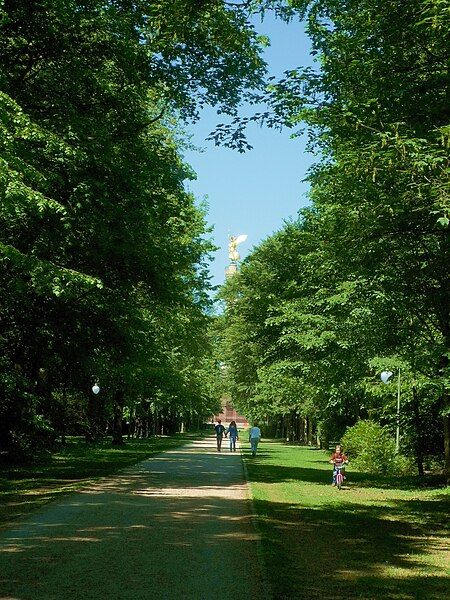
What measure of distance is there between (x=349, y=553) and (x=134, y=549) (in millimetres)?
2733

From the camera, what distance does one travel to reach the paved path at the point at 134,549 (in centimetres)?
718

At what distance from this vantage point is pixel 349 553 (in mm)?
9844

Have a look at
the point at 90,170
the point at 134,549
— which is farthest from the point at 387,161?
the point at 90,170

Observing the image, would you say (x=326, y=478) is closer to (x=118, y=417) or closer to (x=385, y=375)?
(x=385, y=375)

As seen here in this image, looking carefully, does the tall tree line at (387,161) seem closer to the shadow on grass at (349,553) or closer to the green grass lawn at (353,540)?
the green grass lawn at (353,540)

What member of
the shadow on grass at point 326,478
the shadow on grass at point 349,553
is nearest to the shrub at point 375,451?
the shadow on grass at point 326,478

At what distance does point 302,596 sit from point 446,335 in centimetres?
1274

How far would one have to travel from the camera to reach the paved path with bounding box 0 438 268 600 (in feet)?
23.5

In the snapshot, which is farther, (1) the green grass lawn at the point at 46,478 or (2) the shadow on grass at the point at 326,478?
(2) the shadow on grass at the point at 326,478

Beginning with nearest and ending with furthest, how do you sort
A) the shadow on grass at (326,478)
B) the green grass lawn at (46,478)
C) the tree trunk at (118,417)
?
the green grass lawn at (46,478), the shadow on grass at (326,478), the tree trunk at (118,417)

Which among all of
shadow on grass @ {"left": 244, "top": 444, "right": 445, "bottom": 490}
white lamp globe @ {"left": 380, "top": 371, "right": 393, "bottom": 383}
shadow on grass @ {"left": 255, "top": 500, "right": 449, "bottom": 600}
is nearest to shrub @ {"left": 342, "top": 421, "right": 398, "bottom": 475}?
shadow on grass @ {"left": 244, "top": 444, "right": 445, "bottom": 490}

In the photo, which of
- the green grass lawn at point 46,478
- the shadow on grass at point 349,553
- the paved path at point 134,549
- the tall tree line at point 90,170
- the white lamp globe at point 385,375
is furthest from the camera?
the white lamp globe at point 385,375

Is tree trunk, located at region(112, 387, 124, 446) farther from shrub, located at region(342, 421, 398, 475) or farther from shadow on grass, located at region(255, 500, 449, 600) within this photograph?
shadow on grass, located at region(255, 500, 449, 600)

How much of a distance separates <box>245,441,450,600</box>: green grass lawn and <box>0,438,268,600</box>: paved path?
437 mm
